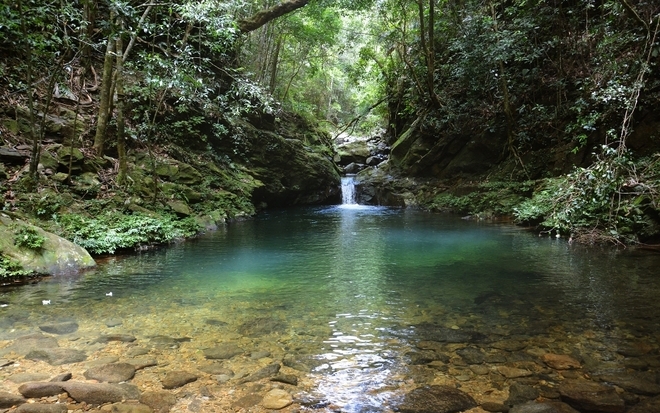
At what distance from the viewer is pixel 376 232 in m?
12.3

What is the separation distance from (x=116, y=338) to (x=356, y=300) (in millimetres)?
3046

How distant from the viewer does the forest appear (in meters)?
8.45

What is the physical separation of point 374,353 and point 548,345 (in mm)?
1793

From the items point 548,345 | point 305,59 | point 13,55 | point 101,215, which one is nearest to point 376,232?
point 101,215

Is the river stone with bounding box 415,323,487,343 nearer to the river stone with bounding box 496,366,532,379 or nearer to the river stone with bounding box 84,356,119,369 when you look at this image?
the river stone with bounding box 496,366,532,379

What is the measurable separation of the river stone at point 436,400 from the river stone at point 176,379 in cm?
179

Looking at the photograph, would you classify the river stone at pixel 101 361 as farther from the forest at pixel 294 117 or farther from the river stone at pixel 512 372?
the forest at pixel 294 117

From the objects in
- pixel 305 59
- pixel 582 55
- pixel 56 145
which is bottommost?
pixel 56 145

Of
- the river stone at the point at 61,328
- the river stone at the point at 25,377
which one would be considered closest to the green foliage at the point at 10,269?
the river stone at the point at 61,328

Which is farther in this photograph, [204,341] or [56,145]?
[56,145]

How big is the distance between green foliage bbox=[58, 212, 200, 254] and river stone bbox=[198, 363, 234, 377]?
572 centimetres

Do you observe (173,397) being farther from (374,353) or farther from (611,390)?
(611,390)

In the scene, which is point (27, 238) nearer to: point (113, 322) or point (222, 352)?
point (113, 322)

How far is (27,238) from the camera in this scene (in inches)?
258
